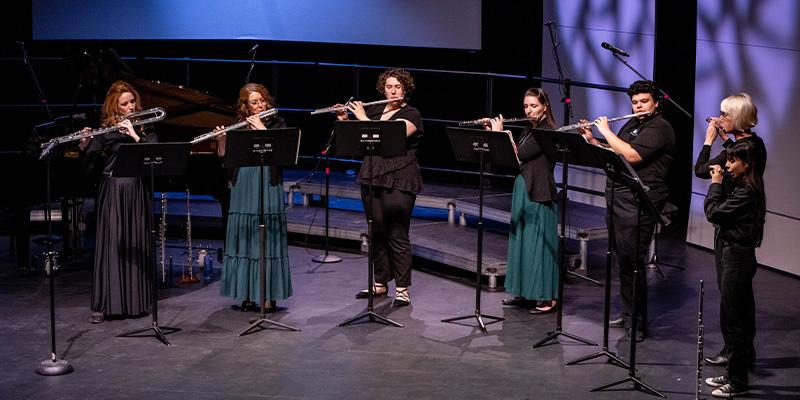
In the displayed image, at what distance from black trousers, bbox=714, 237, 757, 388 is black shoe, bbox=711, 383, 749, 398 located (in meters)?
0.02

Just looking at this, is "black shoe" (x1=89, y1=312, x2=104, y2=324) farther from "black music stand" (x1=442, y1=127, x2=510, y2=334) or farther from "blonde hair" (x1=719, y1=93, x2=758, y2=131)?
"blonde hair" (x1=719, y1=93, x2=758, y2=131)

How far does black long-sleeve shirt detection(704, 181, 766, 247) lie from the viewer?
5789mm

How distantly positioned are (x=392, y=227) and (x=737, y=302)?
2736 mm

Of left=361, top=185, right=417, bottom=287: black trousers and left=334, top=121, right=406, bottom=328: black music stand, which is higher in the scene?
left=334, top=121, right=406, bottom=328: black music stand

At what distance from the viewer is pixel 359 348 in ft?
22.5

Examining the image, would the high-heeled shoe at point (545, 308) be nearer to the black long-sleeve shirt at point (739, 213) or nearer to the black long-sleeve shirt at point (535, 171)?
the black long-sleeve shirt at point (535, 171)

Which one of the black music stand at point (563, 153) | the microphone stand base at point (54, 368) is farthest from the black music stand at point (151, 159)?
the black music stand at point (563, 153)

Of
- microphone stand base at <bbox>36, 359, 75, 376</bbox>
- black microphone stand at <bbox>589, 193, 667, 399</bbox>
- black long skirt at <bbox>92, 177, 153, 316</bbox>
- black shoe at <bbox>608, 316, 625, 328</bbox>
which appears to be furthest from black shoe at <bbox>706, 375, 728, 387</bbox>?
black long skirt at <bbox>92, 177, 153, 316</bbox>

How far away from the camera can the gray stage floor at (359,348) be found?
19.9ft

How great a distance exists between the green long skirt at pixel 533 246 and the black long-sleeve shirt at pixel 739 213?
1.81m

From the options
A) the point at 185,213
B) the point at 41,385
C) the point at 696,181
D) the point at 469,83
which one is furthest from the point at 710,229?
the point at 41,385

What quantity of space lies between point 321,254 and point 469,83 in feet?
9.77

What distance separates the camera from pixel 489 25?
11242 mm

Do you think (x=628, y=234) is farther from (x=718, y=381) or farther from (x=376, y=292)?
(x=376, y=292)
